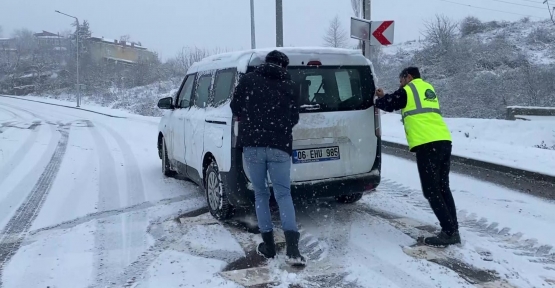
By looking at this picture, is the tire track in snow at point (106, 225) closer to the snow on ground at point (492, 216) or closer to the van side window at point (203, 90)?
the van side window at point (203, 90)

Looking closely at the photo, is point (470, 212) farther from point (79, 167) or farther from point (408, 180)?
point (79, 167)

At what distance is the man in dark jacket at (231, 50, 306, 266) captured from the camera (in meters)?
3.84

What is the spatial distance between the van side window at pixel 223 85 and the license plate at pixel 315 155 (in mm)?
1004

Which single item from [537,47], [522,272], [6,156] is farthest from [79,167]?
[537,47]

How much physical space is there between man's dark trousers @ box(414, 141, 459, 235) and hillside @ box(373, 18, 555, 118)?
13.6 metres

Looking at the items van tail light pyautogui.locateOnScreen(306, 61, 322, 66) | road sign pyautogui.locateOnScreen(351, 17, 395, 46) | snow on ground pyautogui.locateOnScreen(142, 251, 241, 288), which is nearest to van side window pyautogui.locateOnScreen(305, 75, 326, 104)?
van tail light pyautogui.locateOnScreen(306, 61, 322, 66)

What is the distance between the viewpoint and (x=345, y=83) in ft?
16.5

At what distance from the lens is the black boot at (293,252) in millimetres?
3850

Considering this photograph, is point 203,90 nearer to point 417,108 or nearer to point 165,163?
point 165,163

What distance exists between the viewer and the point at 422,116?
172 inches

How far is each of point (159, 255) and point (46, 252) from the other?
1.07 m

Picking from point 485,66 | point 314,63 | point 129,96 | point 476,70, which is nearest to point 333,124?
point 314,63

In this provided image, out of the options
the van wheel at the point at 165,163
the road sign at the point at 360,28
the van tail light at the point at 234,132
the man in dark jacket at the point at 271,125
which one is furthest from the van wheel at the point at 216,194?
the road sign at the point at 360,28

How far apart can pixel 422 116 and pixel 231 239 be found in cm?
222
